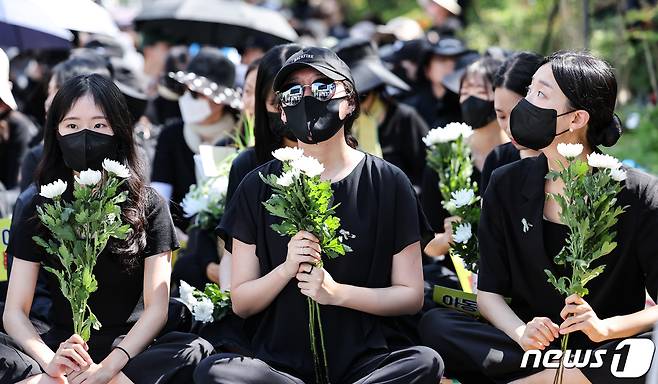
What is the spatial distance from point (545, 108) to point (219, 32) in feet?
21.6

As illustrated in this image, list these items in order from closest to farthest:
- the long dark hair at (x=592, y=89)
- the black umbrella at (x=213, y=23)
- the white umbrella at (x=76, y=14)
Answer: the long dark hair at (x=592, y=89) → the white umbrella at (x=76, y=14) → the black umbrella at (x=213, y=23)

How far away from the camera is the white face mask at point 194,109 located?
7402 millimetres

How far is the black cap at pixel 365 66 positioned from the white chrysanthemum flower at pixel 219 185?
71.0 inches

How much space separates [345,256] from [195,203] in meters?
1.59

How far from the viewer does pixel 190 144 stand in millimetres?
7500

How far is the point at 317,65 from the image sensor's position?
16.2ft

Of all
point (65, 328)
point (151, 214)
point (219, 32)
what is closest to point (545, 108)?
point (151, 214)

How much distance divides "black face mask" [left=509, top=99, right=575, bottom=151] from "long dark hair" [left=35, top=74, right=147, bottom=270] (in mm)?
1777

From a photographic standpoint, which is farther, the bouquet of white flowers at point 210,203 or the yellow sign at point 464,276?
the bouquet of white flowers at point 210,203

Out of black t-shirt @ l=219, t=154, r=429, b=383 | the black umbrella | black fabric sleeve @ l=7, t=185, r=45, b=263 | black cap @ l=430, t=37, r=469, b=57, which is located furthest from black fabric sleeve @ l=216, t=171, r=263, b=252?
the black umbrella

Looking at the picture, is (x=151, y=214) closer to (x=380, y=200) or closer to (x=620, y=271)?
(x=380, y=200)

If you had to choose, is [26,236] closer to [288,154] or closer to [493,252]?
[288,154]

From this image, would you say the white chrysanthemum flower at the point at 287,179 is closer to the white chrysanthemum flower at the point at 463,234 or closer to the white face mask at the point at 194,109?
the white chrysanthemum flower at the point at 463,234

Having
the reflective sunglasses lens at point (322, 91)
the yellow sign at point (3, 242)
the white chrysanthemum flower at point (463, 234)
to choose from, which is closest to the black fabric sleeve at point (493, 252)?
the white chrysanthemum flower at point (463, 234)
